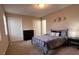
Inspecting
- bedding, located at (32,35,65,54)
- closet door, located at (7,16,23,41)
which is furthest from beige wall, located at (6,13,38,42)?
bedding, located at (32,35,65,54)

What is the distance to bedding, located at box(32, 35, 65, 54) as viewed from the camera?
5.46ft

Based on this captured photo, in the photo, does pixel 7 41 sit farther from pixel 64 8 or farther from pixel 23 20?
pixel 64 8

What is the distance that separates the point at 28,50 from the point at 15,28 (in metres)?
0.51

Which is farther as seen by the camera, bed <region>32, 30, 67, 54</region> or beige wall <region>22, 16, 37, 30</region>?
beige wall <region>22, 16, 37, 30</region>

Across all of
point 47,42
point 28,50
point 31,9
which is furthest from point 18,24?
point 47,42

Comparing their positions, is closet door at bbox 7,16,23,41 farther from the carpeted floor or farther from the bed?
the bed

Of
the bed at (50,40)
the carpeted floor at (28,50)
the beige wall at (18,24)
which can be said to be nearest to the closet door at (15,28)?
the beige wall at (18,24)

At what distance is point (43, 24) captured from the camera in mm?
1833

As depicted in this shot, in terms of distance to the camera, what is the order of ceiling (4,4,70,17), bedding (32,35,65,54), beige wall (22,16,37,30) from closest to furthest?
ceiling (4,4,70,17)
bedding (32,35,65,54)
beige wall (22,16,37,30)

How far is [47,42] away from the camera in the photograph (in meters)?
1.66

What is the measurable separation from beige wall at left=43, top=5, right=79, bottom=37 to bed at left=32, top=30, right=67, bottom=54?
0.12 meters

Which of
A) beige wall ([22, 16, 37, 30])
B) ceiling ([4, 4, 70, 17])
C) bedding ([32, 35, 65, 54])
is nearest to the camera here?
ceiling ([4, 4, 70, 17])
